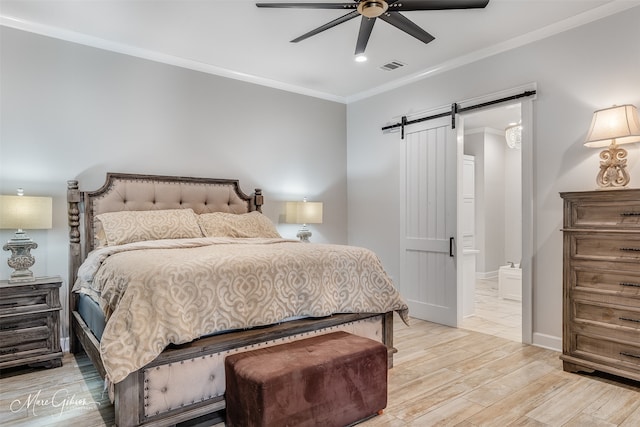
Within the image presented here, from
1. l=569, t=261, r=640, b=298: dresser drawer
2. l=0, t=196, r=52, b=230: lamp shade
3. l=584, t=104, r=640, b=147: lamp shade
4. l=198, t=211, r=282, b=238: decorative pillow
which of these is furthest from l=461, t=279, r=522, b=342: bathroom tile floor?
l=0, t=196, r=52, b=230: lamp shade

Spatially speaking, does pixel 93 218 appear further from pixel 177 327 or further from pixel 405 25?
pixel 405 25

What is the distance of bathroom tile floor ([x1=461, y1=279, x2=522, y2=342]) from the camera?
3791 mm

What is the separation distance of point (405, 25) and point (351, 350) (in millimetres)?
2208

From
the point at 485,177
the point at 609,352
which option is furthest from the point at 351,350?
the point at 485,177

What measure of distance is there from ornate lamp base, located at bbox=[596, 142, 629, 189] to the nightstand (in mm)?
4103

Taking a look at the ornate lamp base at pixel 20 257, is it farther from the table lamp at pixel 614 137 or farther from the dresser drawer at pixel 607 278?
the table lamp at pixel 614 137

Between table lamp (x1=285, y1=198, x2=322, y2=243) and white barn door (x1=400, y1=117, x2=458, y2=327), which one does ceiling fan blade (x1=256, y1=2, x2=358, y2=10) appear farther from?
table lamp (x1=285, y1=198, x2=322, y2=243)

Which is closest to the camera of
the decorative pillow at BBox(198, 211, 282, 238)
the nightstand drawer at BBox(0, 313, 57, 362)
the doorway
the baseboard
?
the nightstand drawer at BBox(0, 313, 57, 362)

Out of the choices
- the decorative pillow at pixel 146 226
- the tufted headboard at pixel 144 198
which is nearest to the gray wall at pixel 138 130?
the tufted headboard at pixel 144 198

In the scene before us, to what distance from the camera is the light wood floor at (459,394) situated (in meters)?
2.12

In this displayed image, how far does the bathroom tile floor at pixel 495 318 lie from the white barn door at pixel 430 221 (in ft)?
1.08

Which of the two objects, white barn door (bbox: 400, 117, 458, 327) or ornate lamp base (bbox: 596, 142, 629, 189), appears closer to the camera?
ornate lamp base (bbox: 596, 142, 629, 189)

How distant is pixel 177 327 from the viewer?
6.18 feet

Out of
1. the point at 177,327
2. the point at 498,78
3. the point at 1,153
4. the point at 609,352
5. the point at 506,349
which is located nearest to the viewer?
the point at 177,327
